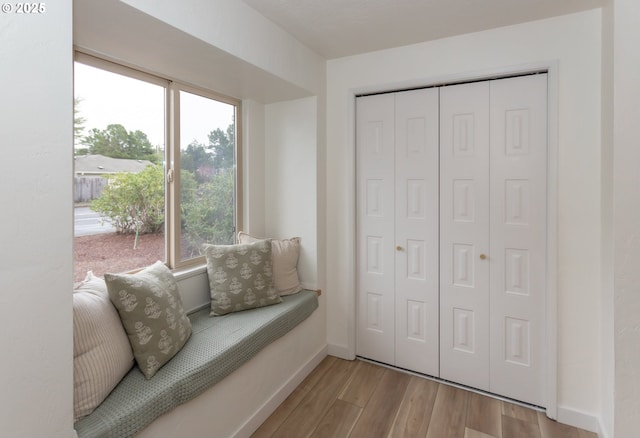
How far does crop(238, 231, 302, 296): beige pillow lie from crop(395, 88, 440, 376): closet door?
804mm

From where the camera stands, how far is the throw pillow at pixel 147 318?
4.82ft

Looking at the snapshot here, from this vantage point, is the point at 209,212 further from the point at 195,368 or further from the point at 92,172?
the point at 195,368

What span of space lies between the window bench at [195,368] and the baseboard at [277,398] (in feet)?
0.62

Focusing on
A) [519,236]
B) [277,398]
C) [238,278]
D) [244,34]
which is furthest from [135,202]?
[519,236]

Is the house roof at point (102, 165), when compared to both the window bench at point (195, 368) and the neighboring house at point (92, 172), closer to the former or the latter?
the neighboring house at point (92, 172)

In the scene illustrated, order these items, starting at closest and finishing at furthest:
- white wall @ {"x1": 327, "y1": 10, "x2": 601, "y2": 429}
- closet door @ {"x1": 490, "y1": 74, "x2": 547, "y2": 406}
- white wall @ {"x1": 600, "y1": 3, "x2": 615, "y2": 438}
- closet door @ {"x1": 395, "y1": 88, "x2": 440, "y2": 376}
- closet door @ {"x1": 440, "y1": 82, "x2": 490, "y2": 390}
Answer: white wall @ {"x1": 600, "y1": 3, "x2": 615, "y2": 438} → white wall @ {"x1": 327, "y1": 10, "x2": 601, "y2": 429} → closet door @ {"x1": 490, "y1": 74, "x2": 547, "y2": 406} → closet door @ {"x1": 440, "y1": 82, "x2": 490, "y2": 390} → closet door @ {"x1": 395, "y1": 88, "x2": 440, "y2": 376}

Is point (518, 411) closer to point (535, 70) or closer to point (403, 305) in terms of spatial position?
point (403, 305)

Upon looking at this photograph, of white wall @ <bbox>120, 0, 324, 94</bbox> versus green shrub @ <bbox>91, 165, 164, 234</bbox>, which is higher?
white wall @ <bbox>120, 0, 324, 94</bbox>

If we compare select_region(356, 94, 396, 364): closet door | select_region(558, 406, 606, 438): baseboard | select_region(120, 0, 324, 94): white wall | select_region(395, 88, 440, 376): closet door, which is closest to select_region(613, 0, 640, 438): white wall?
select_region(558, 406, 606, 438): baseboard

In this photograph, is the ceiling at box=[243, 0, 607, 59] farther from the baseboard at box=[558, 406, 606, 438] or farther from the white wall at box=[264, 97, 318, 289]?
the baseboard at box=[558, 406, 606, 438]

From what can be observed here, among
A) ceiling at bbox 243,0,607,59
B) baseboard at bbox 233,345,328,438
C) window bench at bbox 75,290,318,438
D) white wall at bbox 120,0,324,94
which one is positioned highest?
ceiling at bbox 243,0,607,59

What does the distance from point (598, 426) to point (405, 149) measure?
6.82ft

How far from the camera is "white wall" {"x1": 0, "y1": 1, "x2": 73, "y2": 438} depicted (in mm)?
961

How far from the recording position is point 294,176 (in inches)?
108
